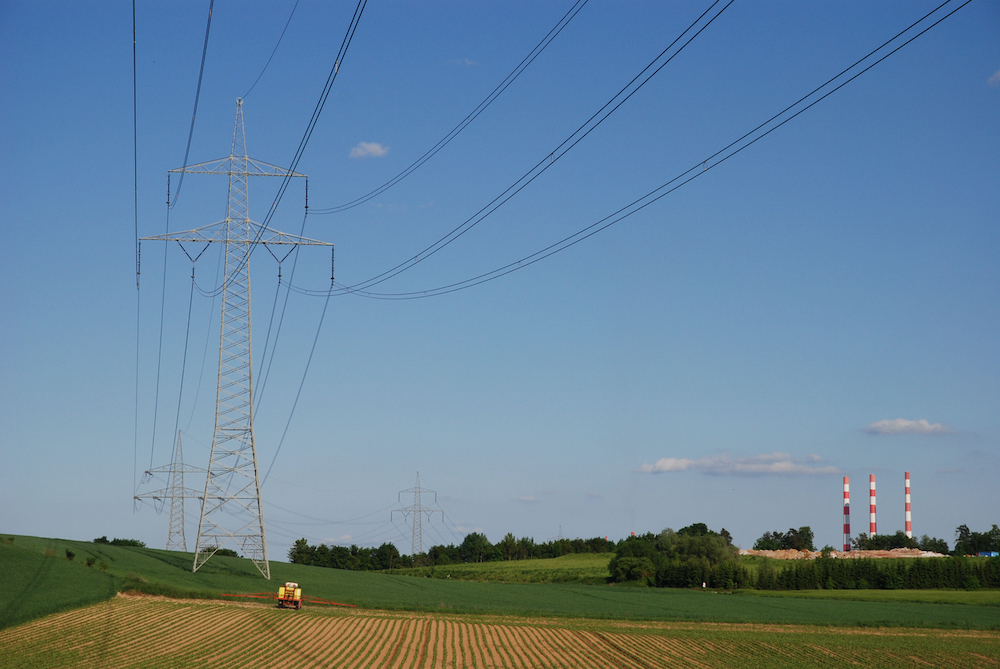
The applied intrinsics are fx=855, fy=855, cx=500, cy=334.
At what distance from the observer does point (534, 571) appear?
143250 mm

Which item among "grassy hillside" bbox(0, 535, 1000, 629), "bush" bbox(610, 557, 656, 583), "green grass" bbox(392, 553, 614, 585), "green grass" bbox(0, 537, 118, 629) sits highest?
"green grass" bbox(0, 537, 118, 629)

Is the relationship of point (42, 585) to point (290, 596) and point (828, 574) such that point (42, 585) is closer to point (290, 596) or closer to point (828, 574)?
point (290, 596)

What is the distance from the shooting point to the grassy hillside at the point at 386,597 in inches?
2148

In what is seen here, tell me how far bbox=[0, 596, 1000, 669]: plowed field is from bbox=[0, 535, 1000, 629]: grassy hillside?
3779 millimetres

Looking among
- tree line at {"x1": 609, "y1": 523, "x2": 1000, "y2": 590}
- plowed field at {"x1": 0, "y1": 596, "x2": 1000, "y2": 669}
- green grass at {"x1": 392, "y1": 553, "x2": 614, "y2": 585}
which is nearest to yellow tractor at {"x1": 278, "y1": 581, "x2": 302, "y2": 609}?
plowed field at {"x1": 0, "y1": 596, "x2": 1000, "y2": 669}

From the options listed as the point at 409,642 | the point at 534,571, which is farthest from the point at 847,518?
the point at 409,642

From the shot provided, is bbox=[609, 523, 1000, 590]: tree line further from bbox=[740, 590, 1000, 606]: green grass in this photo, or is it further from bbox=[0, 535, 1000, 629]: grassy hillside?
bbox=[0, 535, 1000, 629]: grassy hillside

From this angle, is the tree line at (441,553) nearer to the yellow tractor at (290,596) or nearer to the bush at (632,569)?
the bush at (632,569)

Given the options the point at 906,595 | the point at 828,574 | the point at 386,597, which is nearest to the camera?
the point at 386,597

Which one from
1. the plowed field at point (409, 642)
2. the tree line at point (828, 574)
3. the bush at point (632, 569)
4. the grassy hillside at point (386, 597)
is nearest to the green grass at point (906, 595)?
the grassy hillside at point (386, 597)

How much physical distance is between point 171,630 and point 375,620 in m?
12.9

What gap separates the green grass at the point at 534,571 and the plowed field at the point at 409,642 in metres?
75.6

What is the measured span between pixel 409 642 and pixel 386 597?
27.4m

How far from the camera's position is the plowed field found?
37406mm
